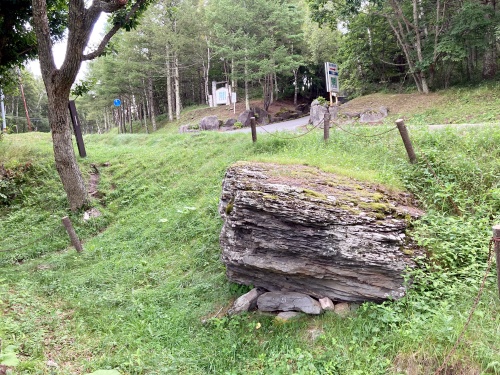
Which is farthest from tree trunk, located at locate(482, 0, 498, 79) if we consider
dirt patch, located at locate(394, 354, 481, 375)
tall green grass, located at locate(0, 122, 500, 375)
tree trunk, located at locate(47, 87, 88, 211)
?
tree trunk, located at locate(47, 87, 88, 211)

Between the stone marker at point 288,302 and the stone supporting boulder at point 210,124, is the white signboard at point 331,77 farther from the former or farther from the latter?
the stone marker at point 288,302

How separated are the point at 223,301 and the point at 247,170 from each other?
6.96 feet

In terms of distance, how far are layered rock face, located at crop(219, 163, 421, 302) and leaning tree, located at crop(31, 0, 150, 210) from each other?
19.7ft

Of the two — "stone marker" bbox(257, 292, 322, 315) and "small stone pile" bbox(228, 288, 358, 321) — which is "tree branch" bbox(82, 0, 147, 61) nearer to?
"small stone pile" bbox(228, 288, 358, 321)

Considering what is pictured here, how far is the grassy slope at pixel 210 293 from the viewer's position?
3.63 m

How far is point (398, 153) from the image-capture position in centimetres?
718

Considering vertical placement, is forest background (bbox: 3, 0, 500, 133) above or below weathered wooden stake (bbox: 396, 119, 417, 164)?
above

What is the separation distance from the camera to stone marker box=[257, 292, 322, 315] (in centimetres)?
453

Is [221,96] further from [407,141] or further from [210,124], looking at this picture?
[407,141]

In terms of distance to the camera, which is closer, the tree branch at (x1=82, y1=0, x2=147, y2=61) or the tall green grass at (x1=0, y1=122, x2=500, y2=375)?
the tall green grass at (x1=0, y1=122, x2=500, y2=375)

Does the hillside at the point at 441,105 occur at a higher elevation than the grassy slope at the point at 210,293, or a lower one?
higher

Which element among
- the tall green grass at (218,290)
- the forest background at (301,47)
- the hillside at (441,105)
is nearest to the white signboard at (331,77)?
the hillside at (441,105)

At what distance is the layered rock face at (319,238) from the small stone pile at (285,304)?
10 centimetres

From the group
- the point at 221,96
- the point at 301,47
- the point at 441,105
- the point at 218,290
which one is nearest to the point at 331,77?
the point at 441,105
